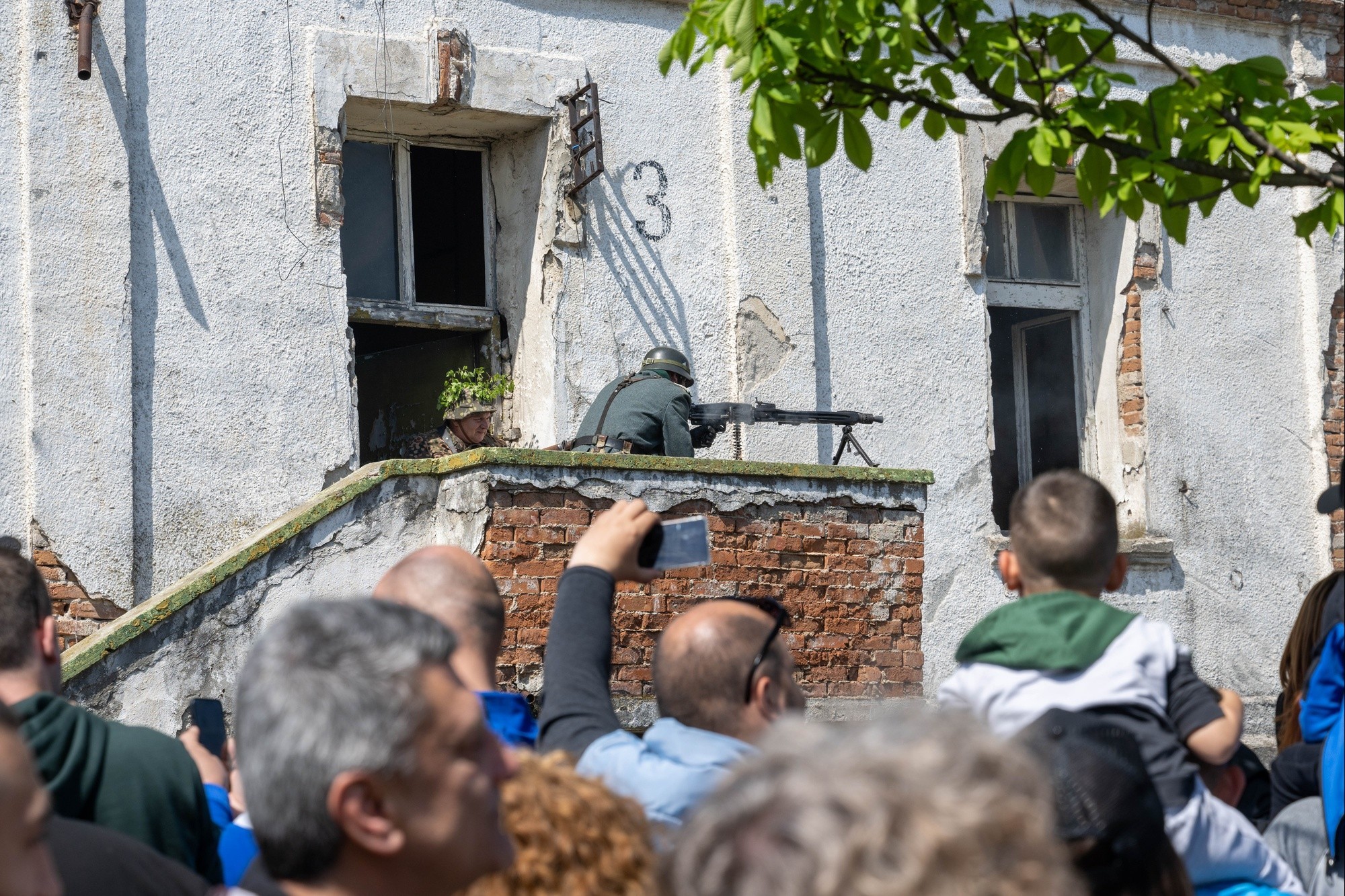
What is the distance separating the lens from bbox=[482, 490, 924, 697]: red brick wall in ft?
21.9

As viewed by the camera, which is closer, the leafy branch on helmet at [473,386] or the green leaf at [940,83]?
the green leaf at [940,83]

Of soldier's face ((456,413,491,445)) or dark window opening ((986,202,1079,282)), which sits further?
dark window opening ((986,202,1079,282))

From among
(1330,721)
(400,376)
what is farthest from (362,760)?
(400,376)

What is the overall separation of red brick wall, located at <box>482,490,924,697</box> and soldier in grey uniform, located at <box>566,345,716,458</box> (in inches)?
32.8

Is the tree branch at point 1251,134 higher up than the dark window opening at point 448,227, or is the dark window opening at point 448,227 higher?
the dark window opening at point 448,227

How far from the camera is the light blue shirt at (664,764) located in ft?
8.23

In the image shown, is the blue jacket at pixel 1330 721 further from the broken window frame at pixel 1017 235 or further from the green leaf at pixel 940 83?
the broken window frame at pixel 1017 235

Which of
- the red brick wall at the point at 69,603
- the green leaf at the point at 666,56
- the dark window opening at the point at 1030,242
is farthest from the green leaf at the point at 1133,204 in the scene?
the dark window opening at the point at 1030,242

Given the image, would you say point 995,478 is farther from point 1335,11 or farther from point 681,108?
point 1335,11

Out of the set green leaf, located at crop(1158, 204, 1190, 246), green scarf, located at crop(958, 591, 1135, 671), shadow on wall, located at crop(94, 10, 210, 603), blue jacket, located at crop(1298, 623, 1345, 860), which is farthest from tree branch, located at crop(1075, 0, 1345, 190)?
shadow on wall, located at crop(94, 10, 210, 603)

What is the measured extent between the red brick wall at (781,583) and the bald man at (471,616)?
3.66 m

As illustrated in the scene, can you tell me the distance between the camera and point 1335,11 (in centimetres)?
1082

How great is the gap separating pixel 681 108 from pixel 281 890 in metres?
7.79

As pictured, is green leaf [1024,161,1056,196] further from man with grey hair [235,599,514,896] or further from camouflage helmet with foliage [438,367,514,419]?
camouflage helmet with foliage [438,367,514,419]
